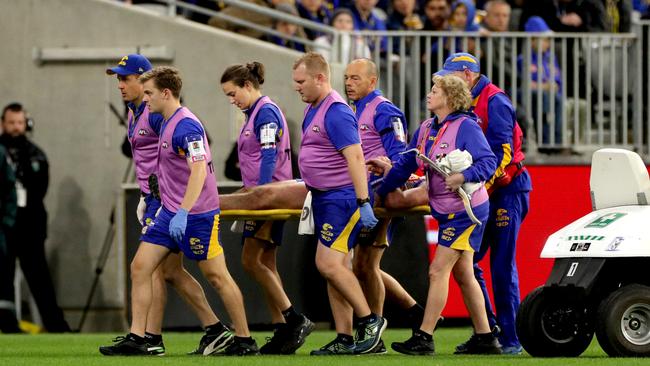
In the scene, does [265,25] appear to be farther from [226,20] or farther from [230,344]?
[230,344]

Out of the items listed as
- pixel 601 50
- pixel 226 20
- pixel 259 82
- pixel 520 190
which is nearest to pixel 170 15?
pixel 226 20

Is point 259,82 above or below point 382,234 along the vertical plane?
above

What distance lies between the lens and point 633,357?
415 inches

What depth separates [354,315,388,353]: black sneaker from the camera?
11.4 m

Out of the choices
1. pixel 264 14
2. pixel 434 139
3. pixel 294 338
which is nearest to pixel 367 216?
pixel 434 139

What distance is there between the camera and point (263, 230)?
12234mm

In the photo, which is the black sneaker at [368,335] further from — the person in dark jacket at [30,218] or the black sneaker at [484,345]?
the person in dark jacket at [30,218]

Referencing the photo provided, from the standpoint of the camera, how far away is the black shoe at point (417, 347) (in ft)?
36.9

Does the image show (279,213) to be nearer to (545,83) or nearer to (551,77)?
(551,77)

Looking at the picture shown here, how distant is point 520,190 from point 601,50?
5816 millimetres

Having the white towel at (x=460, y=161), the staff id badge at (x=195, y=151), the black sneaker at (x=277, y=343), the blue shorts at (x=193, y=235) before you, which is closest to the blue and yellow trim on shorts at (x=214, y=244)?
the blue shorts at (x=193, y=235)

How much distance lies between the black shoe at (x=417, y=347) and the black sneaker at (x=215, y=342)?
125cm

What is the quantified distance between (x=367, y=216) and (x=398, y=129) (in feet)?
4.03

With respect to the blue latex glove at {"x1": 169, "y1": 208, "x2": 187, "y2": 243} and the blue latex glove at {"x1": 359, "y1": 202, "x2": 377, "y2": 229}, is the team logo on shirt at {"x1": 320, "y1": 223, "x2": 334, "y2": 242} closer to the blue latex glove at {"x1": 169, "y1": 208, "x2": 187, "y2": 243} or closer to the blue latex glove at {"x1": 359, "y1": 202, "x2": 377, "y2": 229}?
the blue latex glove at {"x1": 359, "y1": 202, "x2": 377, "y2": 229}
